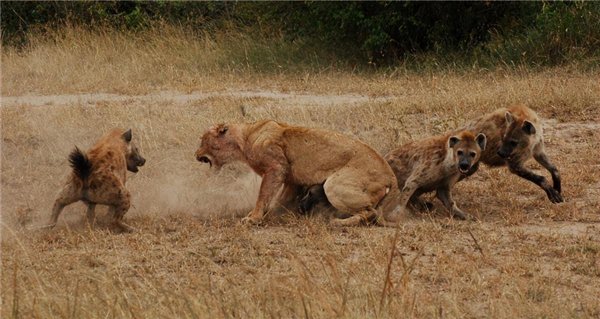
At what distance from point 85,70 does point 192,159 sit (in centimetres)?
545

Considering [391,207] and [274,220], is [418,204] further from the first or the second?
[274,220]

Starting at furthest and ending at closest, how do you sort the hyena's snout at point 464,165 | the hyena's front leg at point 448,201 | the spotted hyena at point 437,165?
1. the hyena's front leg at point 448,201
2. the spotted hyena at point 437,165
3. the hyena's snout at point 464,165

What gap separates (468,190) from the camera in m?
9.76

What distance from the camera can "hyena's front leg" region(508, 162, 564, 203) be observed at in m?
9.38

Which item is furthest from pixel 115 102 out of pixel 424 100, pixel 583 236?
pixel 583 236

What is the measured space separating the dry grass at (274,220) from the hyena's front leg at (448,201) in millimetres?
128

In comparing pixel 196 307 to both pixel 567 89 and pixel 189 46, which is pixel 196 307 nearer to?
pixel 567 89

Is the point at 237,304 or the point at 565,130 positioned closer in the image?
the point at 237,304

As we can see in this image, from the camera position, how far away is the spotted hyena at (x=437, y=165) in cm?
882

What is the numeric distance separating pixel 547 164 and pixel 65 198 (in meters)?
4.07

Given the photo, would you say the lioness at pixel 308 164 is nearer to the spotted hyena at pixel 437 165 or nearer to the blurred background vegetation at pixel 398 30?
the spotted hyena at pixel 437 165

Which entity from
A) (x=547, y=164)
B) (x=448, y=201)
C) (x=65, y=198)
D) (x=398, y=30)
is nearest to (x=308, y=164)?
(x=448, y=201)

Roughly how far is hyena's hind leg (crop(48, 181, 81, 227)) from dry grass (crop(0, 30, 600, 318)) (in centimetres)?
11

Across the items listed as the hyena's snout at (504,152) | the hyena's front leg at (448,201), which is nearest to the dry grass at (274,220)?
the hyena's front leg at (448,201)
